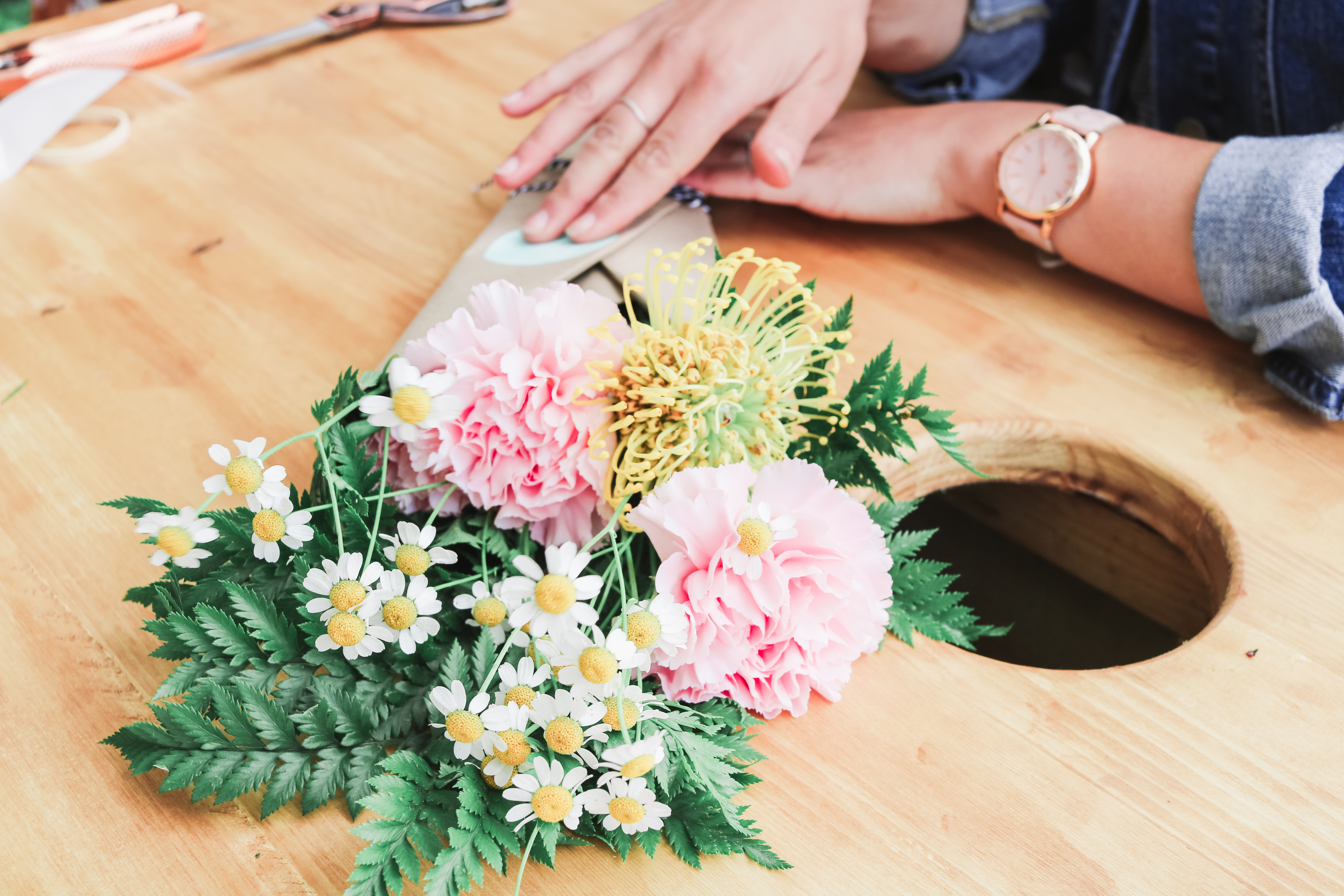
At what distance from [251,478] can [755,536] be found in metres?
0.25

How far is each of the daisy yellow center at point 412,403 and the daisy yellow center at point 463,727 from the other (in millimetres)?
153

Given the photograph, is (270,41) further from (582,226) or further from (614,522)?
(614,522)

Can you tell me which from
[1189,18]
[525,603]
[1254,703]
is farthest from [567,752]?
[1189,18]

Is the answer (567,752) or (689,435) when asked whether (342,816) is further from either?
(689,435)

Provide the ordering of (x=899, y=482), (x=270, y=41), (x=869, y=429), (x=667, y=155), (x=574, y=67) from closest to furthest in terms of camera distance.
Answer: (x=869, y=429), (x=899, y=482), (x=667, y=155), (x=574, y=67), (x=270, y=41)

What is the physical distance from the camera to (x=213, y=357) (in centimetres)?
74

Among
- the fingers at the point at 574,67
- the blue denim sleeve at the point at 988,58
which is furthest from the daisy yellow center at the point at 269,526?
the blue denim sleeve at the point at 988,58

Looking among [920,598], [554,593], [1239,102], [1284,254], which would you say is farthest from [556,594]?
[1239,102]

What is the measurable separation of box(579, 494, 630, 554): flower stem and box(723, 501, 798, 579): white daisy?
0.21ft

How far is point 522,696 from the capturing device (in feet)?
1.36

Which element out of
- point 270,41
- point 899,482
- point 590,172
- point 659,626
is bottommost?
point 899,482

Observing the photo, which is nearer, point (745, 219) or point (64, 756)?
point (64, 756)

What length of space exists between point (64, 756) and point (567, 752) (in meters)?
0.31

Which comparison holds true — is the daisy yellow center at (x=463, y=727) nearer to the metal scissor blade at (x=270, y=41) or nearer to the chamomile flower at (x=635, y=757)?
the chamomile flower at (x=635, y=757)
